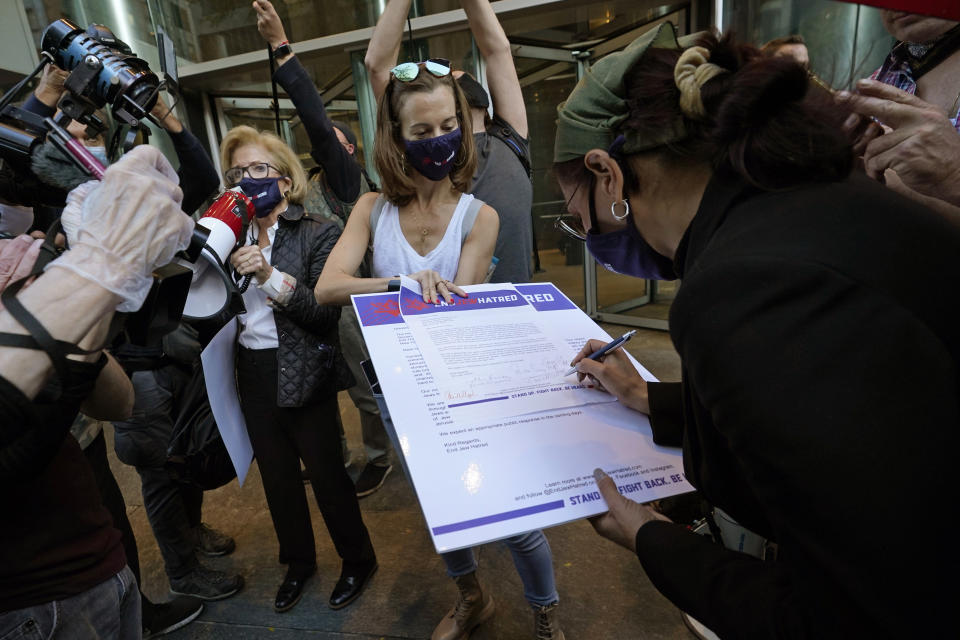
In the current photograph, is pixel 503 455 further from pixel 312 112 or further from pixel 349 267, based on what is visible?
pixel 312 112

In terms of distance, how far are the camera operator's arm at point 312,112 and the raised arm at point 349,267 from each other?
0.64m

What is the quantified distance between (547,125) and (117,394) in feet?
17.0

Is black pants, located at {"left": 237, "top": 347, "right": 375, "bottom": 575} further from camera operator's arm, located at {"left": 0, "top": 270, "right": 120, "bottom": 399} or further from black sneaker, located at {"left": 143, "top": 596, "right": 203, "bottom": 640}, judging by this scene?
camera operator's arm, located at {"left": 0, "top": 270, "right": 120, "bottom": 399}

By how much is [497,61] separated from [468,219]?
899mm

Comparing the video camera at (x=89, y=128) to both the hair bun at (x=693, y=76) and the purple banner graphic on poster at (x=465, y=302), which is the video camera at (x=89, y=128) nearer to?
the purple banner graphic on poster at (x=465, y=302)

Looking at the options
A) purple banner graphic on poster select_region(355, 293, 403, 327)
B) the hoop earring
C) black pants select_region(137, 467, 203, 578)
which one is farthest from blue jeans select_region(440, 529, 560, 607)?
black pants select_region(137, 467, 203, 578)

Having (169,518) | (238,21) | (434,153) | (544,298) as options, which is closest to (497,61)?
(434,153)

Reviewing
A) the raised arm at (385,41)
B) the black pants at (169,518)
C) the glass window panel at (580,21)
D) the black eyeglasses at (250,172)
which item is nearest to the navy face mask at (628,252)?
the raised arm at (385,41)

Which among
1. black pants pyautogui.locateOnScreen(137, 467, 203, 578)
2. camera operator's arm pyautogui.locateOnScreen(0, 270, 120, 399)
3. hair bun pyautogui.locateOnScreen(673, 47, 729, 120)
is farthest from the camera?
black pants pyautogui.locateOnScreen(137, 467, 203, 578)

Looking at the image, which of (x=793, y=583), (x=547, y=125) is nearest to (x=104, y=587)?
(x=793, y=583)

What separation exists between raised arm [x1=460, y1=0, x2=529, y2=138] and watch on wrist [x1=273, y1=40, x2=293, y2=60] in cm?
78

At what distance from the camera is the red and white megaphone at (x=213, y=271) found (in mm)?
1301

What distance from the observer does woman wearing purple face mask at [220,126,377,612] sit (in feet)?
6.55

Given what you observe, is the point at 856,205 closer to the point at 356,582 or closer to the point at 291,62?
the point at 291,62
